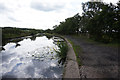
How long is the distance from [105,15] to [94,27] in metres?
3.59

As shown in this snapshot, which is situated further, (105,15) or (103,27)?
(103,27)

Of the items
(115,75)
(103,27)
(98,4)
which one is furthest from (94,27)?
(115,75)

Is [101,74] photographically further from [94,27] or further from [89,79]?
[94,27]

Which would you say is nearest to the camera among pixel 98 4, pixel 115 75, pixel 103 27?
pixel 115 75

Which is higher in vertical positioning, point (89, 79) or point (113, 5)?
point (113, 5)

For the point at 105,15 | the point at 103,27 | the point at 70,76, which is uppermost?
the point at 105,15

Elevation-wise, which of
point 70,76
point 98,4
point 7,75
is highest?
point 98,4

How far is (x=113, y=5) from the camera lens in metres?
12.1

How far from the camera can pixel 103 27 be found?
12.8m

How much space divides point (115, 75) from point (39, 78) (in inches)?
152

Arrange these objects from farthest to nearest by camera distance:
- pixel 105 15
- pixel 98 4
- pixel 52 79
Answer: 1. pixel 98 4
2. pixel 105 15
3. pixel 52 79

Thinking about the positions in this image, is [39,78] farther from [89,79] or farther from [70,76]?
[89,79]

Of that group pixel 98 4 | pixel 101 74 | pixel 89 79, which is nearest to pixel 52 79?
pixel 89 79

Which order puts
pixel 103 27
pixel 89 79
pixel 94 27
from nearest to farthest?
pixel 89 79 → pixel 103 27 → pixel 94 27
